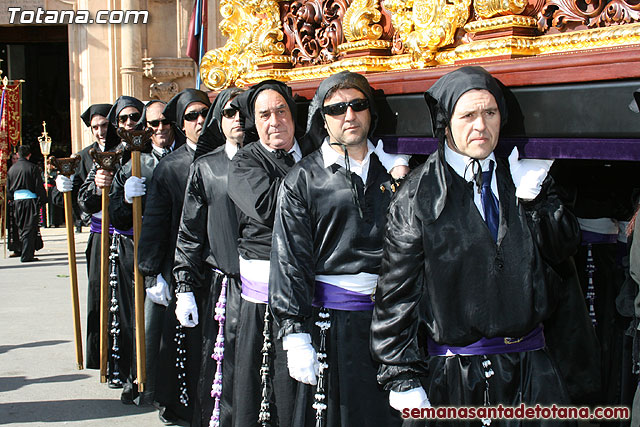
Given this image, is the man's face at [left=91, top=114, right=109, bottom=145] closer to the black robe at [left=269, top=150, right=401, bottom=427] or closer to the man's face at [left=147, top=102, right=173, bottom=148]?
the man's face at [left=147, top=102, right=173, bottom=148]

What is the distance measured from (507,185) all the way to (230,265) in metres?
1.77

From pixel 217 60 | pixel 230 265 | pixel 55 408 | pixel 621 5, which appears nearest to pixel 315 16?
pixel 217 60

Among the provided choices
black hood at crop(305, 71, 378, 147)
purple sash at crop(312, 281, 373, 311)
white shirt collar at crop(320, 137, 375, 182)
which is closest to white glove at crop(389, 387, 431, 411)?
purple sash at crop(312, 281, 373, 311)

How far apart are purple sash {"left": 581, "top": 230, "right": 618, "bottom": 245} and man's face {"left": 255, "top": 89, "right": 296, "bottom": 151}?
1.64 meters

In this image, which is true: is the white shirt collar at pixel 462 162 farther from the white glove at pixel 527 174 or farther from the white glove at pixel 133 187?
the white glove at pixel 133 187

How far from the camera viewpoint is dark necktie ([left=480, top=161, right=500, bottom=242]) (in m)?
2.64

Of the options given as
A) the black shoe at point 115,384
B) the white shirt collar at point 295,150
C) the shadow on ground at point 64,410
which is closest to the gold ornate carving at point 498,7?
the white shirt collar at point 295,150

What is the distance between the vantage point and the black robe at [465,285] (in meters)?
2.58

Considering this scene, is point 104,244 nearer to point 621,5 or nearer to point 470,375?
point 470,375

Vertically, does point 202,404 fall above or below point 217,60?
below

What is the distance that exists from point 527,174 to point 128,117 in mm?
3736

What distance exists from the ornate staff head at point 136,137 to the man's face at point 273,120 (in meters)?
1.54

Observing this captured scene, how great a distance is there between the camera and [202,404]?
13.6ft

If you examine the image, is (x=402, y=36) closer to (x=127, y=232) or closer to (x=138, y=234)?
(x=138, y=234)
